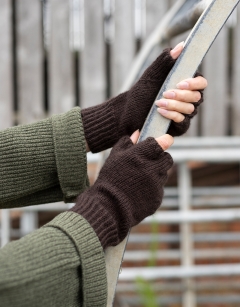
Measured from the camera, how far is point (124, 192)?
3.22 feet

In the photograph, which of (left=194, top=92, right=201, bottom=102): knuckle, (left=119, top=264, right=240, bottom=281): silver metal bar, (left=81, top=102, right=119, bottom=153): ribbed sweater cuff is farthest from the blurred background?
(left=194, top=92, right=201, bottom=102): knuckle

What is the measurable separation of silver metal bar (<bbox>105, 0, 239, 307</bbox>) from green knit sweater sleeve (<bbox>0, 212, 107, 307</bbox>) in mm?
47

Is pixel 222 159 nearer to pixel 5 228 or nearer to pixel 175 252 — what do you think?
pixel 175 252

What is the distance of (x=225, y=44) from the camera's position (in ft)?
9.12

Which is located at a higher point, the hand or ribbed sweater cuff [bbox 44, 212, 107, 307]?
the hand

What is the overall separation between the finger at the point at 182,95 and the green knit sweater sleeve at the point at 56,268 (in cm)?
29

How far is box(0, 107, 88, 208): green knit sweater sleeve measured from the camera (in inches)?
44.1

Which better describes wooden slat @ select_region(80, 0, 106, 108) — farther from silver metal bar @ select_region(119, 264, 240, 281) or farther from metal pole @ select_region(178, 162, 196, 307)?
silver metal bar @ select_region(119, 264, 240, 281)

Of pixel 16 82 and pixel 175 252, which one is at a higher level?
pixel 16 82

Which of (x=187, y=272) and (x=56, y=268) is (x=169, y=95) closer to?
(x=56, y=268)

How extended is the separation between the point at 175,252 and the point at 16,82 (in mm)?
1210

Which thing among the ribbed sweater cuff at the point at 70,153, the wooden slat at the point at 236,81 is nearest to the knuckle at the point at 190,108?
the ribbed sweater cuff at the point at 70,153

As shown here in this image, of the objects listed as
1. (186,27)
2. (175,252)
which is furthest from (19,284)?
(175,252)

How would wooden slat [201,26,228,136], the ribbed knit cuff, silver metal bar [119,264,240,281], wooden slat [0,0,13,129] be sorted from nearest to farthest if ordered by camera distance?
the ribbed knit cuff, silver metal bar [119,264,240,281], wooden slat [0,0,13,129], wooden slat [201,26,228,136]
